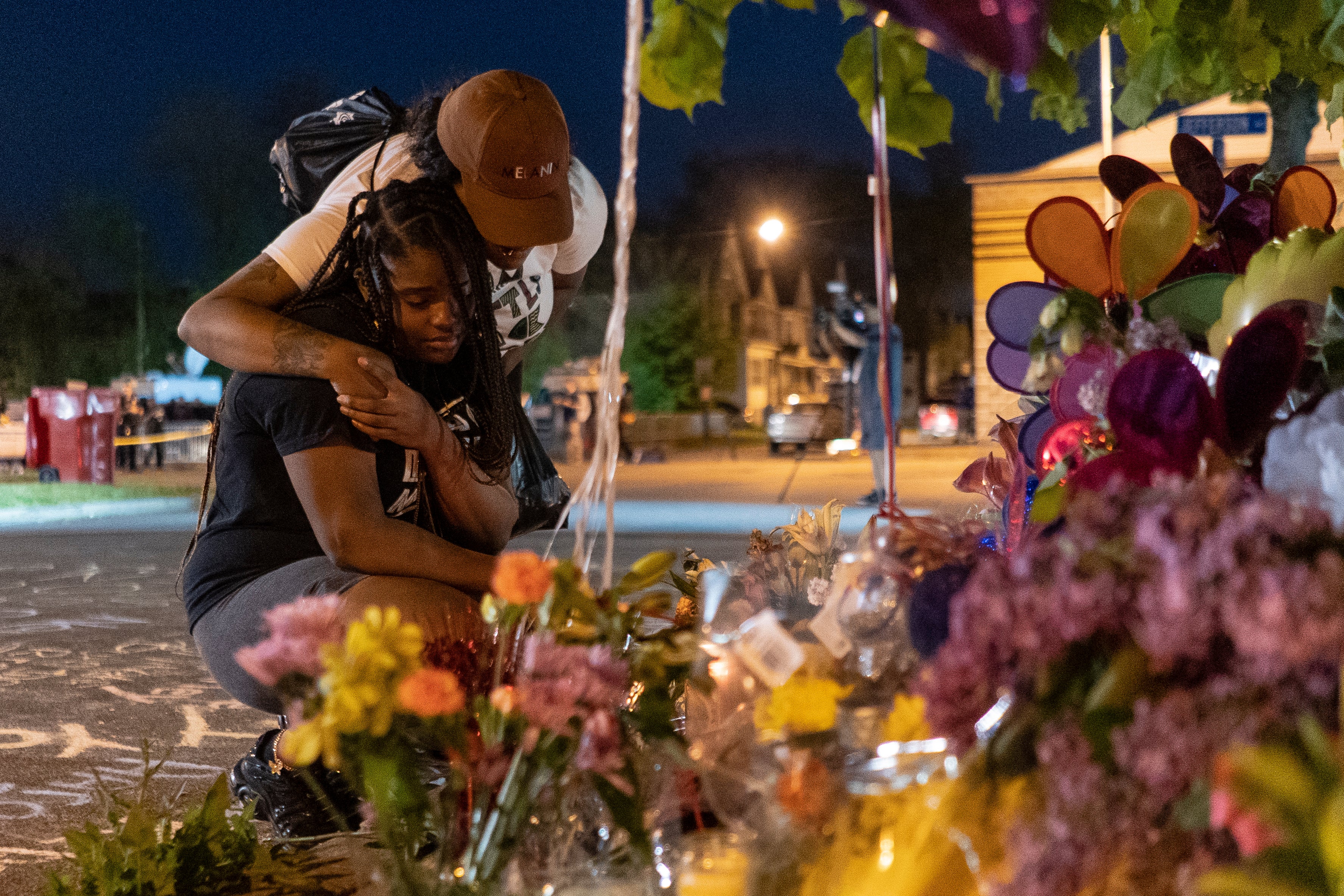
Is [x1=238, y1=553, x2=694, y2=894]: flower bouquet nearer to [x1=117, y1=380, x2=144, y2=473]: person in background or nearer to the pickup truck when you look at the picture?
the pickup truck

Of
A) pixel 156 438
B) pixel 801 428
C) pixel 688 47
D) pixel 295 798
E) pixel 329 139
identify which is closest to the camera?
pixel 688 47

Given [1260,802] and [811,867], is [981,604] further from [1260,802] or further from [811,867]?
[811,867]

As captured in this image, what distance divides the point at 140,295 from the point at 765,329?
30.3 m

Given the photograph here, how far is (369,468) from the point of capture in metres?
2.20

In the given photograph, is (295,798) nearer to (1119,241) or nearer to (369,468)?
(369,468)

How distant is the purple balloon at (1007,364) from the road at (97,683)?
24 centimetres

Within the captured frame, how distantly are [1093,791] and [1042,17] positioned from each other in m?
1.02

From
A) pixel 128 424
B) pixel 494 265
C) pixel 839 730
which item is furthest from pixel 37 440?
pixel 839 730

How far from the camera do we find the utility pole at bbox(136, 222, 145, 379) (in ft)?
121

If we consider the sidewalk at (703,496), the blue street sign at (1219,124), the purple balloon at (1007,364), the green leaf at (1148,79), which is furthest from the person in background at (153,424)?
the purple balloon at (1007,364)

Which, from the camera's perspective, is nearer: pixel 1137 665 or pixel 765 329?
pixel 1137 665

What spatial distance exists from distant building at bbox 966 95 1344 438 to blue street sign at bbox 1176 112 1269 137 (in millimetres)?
6967

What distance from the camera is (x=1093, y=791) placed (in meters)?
0.92

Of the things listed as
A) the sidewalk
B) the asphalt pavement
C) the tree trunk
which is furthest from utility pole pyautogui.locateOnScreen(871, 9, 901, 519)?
the sidewalk
